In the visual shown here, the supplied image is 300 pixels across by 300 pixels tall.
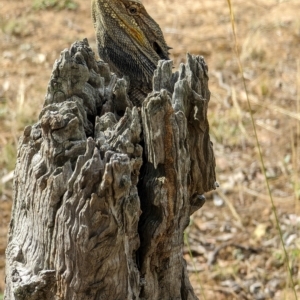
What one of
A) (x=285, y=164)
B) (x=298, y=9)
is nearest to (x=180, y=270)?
(x=285, y=164)

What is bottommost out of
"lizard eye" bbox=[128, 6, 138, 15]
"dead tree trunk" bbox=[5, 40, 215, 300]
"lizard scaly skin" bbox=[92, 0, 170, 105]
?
"dead tree trunk" bbox=[5, 40, 215, 300]

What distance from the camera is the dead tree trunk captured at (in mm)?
1661

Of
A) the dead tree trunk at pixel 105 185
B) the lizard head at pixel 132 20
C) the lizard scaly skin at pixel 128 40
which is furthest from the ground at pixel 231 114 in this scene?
the lizard head at pixel 132 20

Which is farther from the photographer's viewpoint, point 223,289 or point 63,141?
point 223,289

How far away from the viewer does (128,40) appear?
2779 mm

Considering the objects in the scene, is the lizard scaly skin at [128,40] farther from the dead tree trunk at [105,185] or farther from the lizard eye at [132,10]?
the dead tree trunk at [105,185]

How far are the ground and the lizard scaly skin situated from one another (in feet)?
2.66

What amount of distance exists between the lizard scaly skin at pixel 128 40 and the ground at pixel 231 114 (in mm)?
809

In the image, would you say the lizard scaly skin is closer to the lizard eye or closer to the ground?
the lizard eye

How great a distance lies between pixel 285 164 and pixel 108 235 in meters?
3.64

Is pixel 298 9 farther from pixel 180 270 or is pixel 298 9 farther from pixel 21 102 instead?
pixel 180 270

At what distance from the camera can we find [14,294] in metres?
1.76

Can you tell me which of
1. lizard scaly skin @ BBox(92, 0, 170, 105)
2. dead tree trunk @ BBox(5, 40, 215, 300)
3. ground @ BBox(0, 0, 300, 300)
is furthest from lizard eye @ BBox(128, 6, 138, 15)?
ground @ BBox(0, 0, 300, 300)

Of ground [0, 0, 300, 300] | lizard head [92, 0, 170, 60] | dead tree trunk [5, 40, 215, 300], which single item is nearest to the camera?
dead tree trunk [5, 40, 215, 300]
